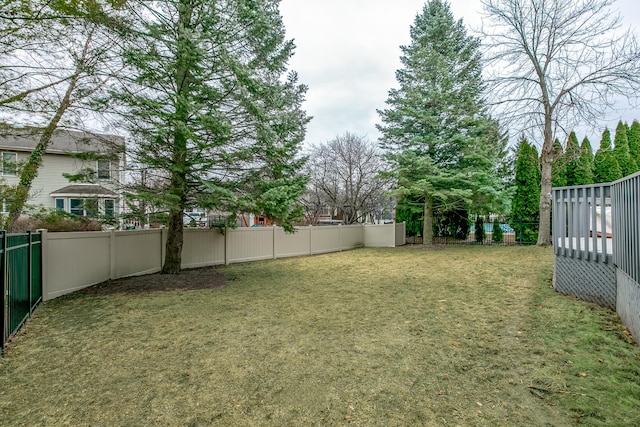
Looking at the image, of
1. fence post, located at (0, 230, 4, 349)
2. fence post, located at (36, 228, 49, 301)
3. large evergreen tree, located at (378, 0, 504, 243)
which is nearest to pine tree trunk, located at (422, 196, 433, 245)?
large evergreen tree, located at (378, 0, 504, 243)

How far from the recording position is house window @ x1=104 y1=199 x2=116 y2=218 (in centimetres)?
662

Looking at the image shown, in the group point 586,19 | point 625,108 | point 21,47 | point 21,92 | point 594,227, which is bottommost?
point 594,227

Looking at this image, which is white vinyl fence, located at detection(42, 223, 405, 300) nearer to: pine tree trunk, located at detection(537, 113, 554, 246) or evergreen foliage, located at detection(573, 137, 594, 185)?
pine tree trunk, located at detection(537, 113, 554, 246)

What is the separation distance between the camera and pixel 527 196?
14352mm

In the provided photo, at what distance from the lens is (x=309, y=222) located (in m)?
19.5

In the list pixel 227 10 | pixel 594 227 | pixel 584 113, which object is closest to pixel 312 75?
pixel 227 10

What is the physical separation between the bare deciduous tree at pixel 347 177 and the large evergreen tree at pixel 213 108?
38.9ft

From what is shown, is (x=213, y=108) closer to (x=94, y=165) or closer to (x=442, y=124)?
(x=94, y=165)

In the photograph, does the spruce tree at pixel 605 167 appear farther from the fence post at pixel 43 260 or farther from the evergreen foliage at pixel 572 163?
the fence post at pixel 43 260

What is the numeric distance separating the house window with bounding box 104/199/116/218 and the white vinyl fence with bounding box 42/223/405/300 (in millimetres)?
414

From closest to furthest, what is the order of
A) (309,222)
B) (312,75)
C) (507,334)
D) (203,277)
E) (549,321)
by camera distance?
1. (507,334)
2. (549,321)
3. (203,277)
4. (312,75)
5. (309,222)

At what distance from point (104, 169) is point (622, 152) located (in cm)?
2382

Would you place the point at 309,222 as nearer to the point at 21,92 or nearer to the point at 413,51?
the point at 413,51

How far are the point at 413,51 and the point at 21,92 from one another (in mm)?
14231
